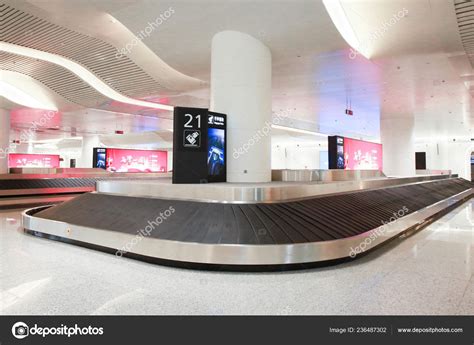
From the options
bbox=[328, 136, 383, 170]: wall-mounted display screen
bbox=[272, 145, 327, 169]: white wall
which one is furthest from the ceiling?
bbox=[272, 145, 327, 169]: white wall

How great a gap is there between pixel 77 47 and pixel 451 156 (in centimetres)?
3317

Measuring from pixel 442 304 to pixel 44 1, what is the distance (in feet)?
28.5

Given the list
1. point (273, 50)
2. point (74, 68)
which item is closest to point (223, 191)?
point (273, 50)

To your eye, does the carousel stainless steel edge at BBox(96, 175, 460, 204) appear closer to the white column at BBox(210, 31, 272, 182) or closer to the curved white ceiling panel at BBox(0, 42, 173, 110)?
the white column at BBox(210, 31, 272, 182)

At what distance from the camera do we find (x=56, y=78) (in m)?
12.7

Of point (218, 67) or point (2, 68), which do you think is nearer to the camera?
point (218, 67)

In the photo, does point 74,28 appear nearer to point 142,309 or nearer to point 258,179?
point 258,179

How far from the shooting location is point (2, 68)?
12.2 meters

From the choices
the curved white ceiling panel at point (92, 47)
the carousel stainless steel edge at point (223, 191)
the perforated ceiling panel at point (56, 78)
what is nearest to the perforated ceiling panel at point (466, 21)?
the carousel stainless steel edge at point (223, 191)

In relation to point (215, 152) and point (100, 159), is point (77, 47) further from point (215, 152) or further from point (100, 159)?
point (100, 159)

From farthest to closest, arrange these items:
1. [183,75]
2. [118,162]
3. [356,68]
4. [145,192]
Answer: [118,162] → [183,75] → [356,68] → [145,192]

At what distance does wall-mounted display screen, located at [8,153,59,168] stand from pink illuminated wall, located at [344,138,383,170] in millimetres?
20981

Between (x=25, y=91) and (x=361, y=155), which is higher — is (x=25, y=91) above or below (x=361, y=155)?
above
